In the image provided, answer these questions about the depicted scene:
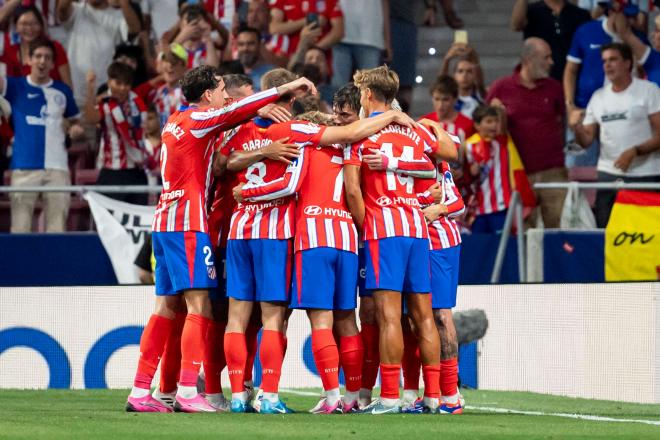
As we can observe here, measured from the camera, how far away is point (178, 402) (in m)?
9.66

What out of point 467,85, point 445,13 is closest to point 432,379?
point 467,85

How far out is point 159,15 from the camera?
17406 millimetres

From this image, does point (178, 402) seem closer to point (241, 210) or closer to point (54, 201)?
point (241, 210)

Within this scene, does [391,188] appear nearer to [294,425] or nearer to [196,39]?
[294,425]

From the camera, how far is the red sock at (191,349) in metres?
9.53

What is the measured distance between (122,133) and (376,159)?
663 centimetres

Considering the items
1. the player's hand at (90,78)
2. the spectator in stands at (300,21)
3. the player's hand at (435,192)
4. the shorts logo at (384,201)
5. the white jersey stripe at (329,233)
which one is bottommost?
the white jersey stripe at (329,233)

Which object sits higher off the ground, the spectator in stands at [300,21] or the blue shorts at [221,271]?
the spectator in stands at [300,21]

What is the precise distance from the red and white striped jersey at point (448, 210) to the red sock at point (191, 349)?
5.71 ft

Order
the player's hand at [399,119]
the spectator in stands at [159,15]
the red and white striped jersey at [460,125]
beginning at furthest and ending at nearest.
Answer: the spectator in stands at [159,15] → the red and white striped jersey at [460,125] → the player's hand at [399,119]

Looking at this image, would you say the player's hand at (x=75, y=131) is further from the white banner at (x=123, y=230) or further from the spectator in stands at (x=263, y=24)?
the spectator in stands at (x=263, y=24)

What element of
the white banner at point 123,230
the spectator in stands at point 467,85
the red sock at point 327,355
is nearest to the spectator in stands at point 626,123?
the spectator in stands at point 467,85

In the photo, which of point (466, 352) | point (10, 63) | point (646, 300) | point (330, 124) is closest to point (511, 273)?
point (466, 352)

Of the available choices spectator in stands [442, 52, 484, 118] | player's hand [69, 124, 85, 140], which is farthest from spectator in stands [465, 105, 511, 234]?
player's hand [69, 124, 85, 140]
